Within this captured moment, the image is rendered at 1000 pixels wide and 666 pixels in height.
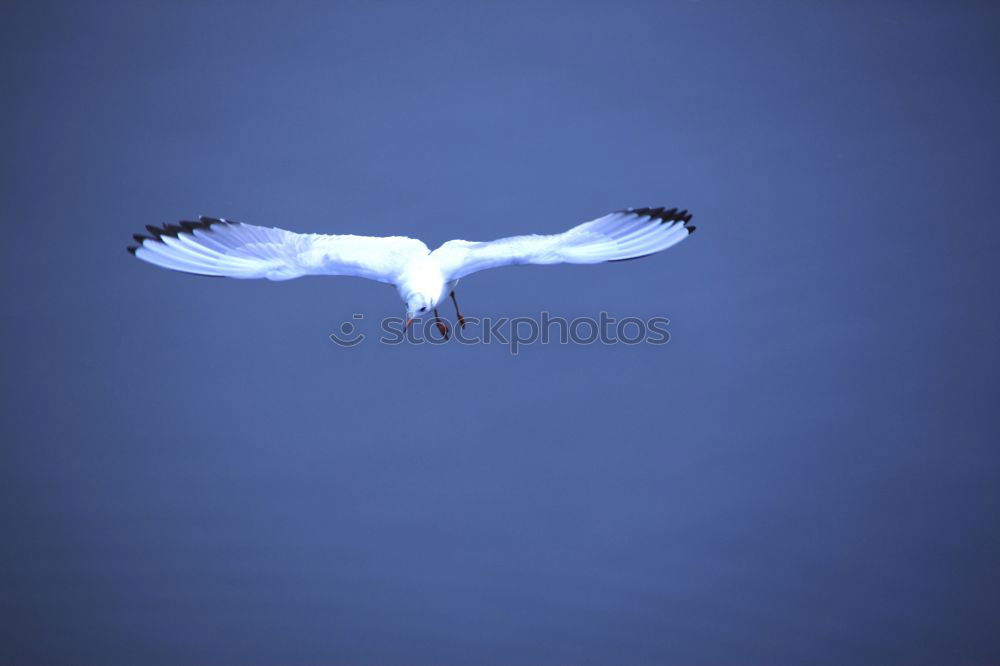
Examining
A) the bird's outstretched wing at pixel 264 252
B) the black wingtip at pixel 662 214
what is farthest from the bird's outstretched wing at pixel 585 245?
the bird's outstretched wing at pixel 264 252

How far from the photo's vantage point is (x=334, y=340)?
13.8ft

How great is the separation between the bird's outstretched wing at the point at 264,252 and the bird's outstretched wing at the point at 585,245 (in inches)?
7.6

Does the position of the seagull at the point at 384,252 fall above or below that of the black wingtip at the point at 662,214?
below

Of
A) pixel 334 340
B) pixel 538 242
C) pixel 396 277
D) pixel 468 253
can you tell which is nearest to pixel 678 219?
pixel 538 242

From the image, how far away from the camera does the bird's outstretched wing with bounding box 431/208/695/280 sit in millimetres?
3727

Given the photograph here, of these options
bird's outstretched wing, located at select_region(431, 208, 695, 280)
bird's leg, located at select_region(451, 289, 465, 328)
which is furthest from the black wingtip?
bird's leg, located at select_region(451, 289, 465, 328)

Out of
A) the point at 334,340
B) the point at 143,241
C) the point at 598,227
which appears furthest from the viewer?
the point at 334,340

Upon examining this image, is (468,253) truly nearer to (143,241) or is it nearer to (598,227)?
(598,227)

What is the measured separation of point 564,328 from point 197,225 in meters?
1.51

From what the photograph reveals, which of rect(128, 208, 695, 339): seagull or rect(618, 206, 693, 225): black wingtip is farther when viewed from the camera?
rect(618, 206, 693, 225): black wingtip

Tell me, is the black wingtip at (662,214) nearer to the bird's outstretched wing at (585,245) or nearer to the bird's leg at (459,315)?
the bird's outstretched wing at (585,245)

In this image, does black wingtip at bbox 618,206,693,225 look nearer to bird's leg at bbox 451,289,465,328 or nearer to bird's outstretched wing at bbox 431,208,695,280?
bird's outstretched wing at bbox 431,208,695,280

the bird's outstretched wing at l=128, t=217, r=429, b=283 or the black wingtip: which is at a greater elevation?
the black wingtip

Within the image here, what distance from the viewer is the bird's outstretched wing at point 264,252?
3.63 metres
